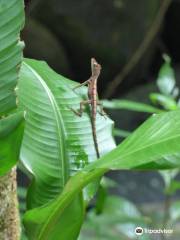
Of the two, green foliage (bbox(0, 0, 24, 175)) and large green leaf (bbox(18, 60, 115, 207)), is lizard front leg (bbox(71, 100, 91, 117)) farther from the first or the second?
green foliage (bbox(0, 0, 24, 175))

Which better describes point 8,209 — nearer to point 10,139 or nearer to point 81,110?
point 10,139

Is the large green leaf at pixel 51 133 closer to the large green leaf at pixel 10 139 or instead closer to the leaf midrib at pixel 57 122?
the leaf midrib at pixel 57 122

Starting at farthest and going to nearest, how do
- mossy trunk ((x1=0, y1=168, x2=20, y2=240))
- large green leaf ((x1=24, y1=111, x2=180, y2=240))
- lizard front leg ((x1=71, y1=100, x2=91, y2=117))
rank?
1. lizard front leg ((x1=71, y1=100, x2=91, y2=117))
2. mossy trunk ((x1=0, y1=168, x2=20, y2=240))
3. large green leaf ((x1=24, y1=111, x2=180, y2=240))

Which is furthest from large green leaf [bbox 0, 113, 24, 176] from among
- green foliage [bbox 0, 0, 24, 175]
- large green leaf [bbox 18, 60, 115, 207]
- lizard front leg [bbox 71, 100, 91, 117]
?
lizard front leg [bbox 71, 100, 91, 117]

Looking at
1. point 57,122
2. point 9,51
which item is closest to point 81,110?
point 57,122

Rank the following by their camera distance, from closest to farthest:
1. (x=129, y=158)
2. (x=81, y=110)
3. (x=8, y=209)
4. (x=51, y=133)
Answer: (x=129, y=158) → (x=8, y=209) → (x=51, y=133) → (x=81, y=110)

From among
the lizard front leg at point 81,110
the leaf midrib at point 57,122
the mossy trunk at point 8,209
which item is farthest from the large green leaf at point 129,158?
the lizard front leg at point 81,110

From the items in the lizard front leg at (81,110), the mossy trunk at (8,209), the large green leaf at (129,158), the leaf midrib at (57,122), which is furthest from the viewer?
the lizard front leg at (81,110)
